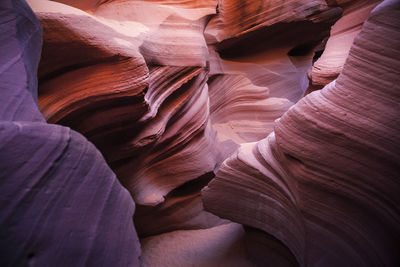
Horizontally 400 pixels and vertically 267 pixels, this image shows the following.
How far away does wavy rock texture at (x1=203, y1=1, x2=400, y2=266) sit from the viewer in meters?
1.51

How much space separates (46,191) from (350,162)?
1.87 metres

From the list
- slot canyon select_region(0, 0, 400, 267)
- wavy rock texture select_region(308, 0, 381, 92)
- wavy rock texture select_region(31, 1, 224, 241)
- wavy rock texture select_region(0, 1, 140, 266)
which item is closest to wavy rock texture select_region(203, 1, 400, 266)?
slot canyon select_region(0, 0, 400, 267)

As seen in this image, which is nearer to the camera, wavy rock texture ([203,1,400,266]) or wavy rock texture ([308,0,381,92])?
wavy rock texture ([203,1,400,266])

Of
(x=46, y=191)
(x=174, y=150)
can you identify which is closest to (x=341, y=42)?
(x=174, y=150)

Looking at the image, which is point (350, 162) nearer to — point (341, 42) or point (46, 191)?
point (46, 191)

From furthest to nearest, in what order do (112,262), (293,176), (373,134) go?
(293,176) → (373,134) → (112,262)

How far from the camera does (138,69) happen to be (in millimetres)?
2471

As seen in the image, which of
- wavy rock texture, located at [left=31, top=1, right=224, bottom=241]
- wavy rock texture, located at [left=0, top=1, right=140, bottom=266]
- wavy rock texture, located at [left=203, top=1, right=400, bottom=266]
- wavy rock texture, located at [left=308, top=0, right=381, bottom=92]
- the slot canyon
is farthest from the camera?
wavy rock texture, located at [left=308, top=0, right=381, bottom=92]

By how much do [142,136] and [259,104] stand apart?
11.7 ft

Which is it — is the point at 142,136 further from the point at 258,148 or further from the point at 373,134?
the point at 373,134

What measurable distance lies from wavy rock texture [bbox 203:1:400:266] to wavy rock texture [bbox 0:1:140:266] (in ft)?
4.63

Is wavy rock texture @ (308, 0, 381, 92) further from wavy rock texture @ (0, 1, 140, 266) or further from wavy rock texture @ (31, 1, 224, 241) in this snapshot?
wavy rock texture @ (0, 1, 140, 266)

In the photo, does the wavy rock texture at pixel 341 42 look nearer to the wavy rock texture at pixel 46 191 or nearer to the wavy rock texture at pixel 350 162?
the wavy rock texture at pixel 350 162

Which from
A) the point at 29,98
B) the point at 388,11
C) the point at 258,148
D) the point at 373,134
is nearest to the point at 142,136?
the point at 258,148
